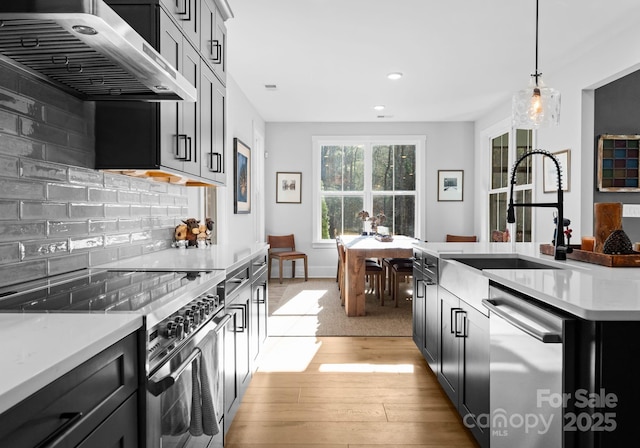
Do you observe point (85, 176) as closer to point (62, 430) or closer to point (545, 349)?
point (62, 430)

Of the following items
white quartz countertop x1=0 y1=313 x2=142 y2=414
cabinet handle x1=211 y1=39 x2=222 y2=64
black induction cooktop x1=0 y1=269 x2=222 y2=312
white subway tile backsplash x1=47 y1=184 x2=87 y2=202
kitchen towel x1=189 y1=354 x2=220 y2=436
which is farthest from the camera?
cabinet handle x1=211 y1=39 x2=222 y2=64

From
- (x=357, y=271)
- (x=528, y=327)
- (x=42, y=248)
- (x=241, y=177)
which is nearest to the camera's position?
(x=528, y=327)

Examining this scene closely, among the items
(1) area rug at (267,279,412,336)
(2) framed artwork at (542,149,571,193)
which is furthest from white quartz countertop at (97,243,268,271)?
(2) framed artwork at (542,149,571,193)

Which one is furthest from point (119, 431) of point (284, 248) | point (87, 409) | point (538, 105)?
point (284, 248)

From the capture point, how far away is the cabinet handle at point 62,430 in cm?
78

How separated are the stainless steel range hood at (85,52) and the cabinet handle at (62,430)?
3.12ft

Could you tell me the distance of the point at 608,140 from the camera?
4383 millimetres

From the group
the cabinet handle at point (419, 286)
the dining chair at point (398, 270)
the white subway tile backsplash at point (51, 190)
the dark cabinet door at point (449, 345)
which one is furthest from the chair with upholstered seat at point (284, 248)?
the white subway tile backsplash at point (51, 190)

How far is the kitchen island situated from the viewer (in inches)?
46.7

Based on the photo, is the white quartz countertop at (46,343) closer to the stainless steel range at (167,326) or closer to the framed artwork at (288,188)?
the stainless steel range at (167,326)

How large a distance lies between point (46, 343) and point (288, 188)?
6.75m

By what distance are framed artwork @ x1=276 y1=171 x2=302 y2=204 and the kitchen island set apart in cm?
505

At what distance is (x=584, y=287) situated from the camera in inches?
58.8

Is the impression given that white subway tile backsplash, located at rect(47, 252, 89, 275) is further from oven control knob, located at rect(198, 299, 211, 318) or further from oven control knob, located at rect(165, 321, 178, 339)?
oven control knob, located at rect(165, 321, 178, 339)
